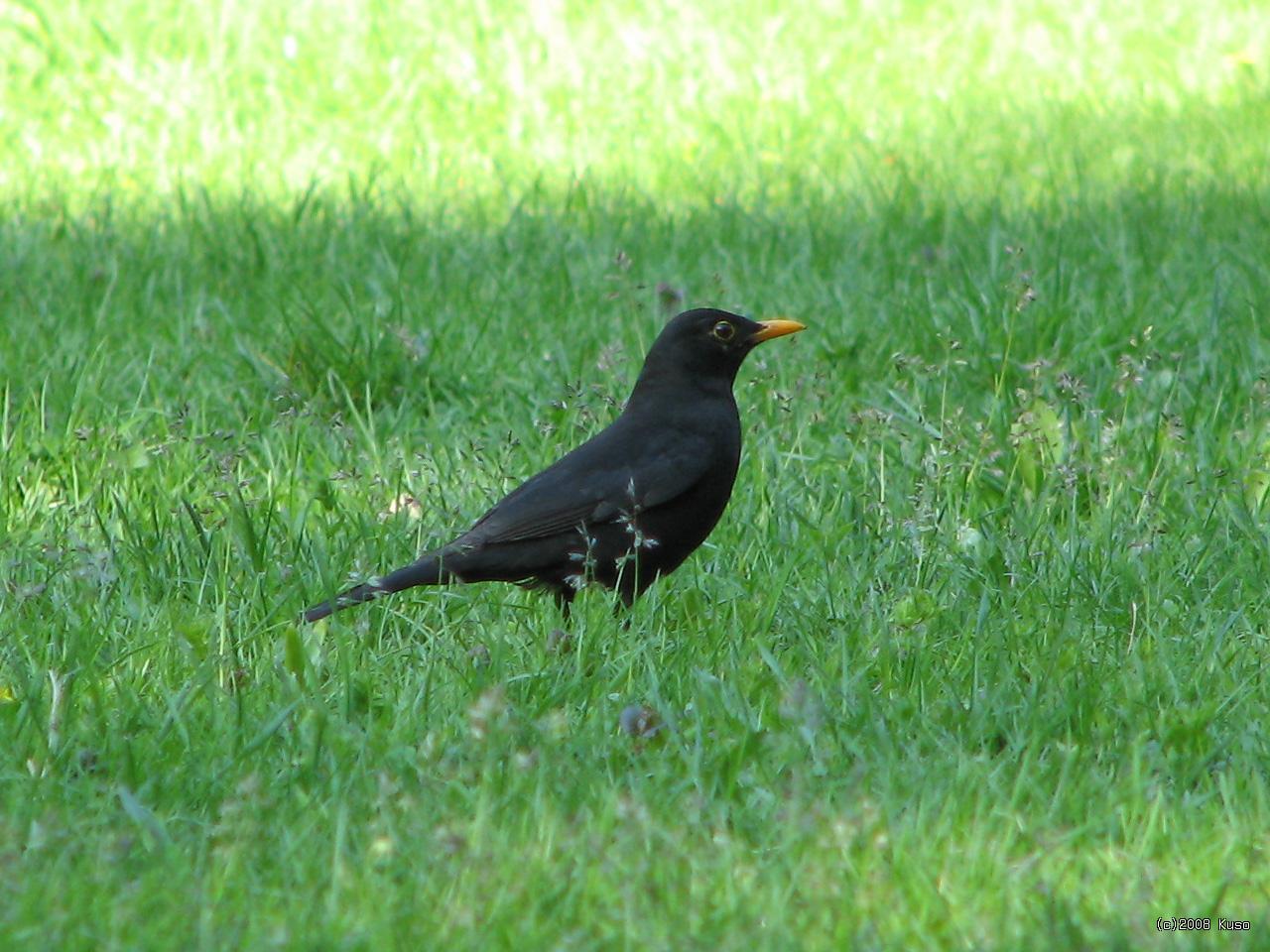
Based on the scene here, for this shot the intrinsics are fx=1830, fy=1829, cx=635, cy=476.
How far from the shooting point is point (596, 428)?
5.18 metres

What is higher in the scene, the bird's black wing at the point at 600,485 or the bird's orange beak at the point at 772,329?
the bird's orange beak at the point at 772,329

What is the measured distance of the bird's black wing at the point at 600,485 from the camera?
4121 mm

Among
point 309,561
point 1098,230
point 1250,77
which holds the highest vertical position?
point 1250,77

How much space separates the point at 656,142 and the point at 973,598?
4.57 metres

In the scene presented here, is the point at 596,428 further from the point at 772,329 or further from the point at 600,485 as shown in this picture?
the point at 600,485

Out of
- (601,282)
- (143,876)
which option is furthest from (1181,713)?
(601,282)

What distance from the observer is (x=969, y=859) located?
2787 millimetres

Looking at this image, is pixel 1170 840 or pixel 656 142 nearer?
pixel 1170 840

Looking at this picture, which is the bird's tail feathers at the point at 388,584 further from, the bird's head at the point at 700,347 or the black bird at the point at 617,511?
the bird's head at the point at 700,347

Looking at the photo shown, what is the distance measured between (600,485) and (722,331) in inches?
25.1

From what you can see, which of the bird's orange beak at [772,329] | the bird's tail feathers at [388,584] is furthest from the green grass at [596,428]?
the bird's orange beak at [772,329]

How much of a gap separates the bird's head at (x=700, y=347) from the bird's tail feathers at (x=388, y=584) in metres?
0.95

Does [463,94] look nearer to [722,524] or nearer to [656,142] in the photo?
[656,142]

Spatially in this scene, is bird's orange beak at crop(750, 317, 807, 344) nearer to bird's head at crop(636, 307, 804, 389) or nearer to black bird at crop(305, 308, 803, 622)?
bird's head at crop(636, 307, 804, 389)
